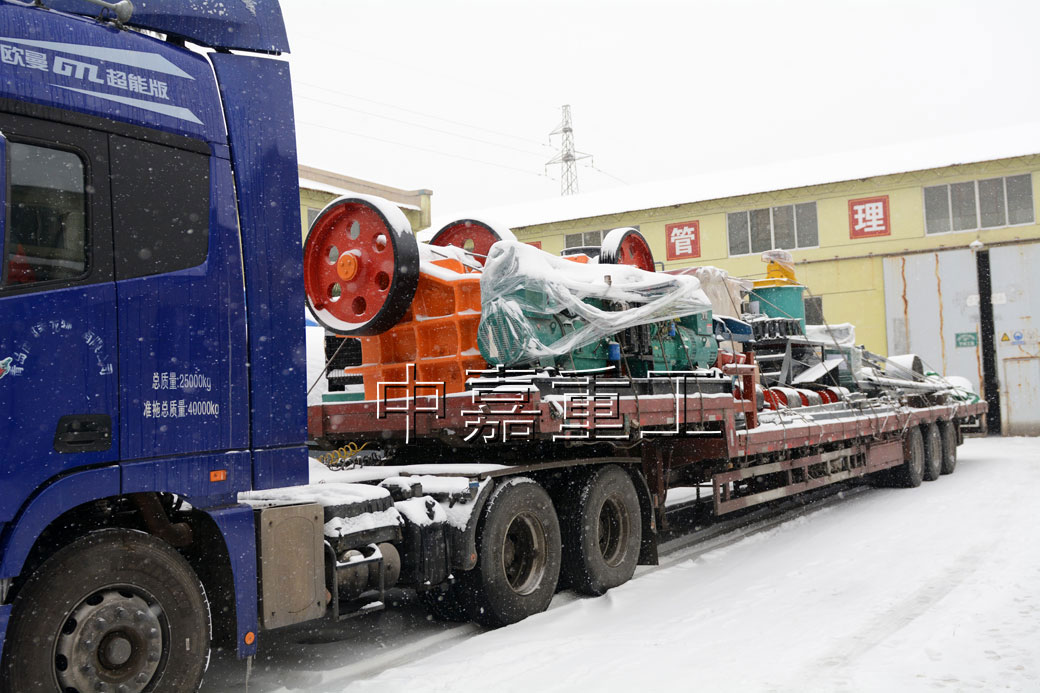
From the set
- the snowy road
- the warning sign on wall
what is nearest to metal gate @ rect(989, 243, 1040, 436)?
the warning sign on wall

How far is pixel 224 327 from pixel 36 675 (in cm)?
168

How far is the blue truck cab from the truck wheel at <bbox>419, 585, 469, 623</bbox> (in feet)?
6.62

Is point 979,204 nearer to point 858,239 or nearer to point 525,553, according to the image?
point 858,239

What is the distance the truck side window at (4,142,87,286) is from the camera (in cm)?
368

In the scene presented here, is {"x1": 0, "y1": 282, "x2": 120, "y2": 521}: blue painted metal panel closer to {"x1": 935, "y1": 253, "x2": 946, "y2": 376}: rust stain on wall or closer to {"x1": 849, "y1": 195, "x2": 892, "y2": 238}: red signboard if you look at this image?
{"x1": 935, "y1": 253, "x2": 946, "y2": 376}: rust stain on wall

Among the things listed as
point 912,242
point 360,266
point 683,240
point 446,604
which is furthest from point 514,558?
point 683,240

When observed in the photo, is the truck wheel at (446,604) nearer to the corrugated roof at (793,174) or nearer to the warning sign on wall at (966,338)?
the warning sign on wall at (966,338)

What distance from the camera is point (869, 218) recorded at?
86.1ft

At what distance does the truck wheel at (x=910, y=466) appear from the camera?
13547 mm

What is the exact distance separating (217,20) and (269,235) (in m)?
1.11

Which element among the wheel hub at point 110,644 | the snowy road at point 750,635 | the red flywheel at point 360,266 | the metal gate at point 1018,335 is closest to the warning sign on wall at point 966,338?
the metal gate at point 1018,335

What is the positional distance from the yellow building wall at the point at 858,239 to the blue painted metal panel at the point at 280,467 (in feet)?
72.0

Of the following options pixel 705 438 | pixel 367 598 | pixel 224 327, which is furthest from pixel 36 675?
pixel 705 438

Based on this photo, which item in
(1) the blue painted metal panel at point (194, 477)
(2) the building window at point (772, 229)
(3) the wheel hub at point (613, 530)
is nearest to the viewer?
(1) the blue painted metal panel at point (194, 477)
